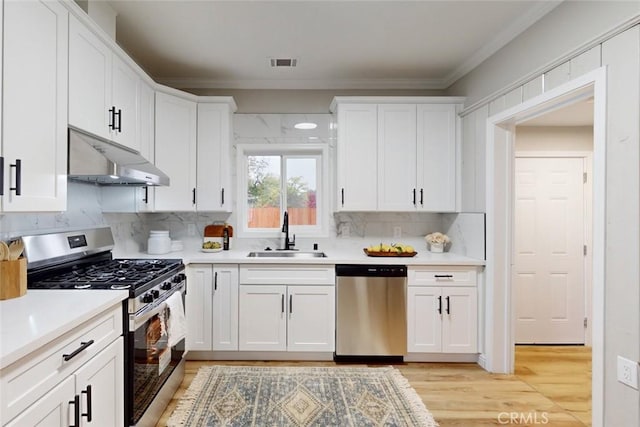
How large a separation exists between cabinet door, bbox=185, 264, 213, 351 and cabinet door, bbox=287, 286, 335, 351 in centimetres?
70

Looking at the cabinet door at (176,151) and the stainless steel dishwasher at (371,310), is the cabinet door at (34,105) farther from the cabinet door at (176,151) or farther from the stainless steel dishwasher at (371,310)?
the stainless steel dishwasher at (371,310)

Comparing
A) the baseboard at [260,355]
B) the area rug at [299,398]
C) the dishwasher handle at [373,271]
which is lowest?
the area rug at [299,398]

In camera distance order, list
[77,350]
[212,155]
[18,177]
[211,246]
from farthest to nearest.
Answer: [211,246]
[212,155]
[18,177]
[77,350]

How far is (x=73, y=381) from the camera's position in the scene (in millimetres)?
1359

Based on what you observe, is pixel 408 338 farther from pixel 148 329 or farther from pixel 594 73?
pixel 594 73

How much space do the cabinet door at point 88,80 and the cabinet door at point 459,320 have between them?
292 centimetres

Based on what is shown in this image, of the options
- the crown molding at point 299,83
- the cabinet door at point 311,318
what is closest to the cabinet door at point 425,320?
the cabinet door at point 311,318

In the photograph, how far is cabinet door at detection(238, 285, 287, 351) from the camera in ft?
10.3

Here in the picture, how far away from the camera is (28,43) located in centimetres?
156

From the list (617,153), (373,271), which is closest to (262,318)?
(373,271)

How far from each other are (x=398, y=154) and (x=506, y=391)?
2184 millimetres

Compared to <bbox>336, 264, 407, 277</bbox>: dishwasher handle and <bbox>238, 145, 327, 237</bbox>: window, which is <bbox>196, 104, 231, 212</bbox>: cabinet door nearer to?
<bbox>238, 145, 327, 237</bbox>: window

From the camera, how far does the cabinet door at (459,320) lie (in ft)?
10.2

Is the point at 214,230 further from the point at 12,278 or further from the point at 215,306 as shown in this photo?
the point at 12,278
